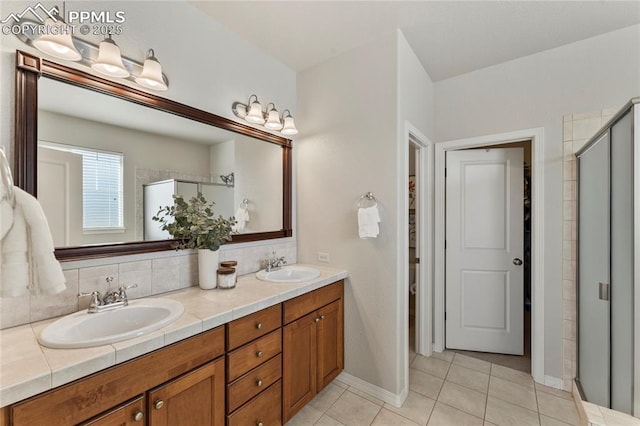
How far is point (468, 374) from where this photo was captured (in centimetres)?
236

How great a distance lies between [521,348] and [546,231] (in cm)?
118

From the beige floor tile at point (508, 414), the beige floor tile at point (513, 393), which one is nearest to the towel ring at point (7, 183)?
the beige floor tile at point (508, 414)

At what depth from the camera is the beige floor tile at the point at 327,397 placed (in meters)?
1.97

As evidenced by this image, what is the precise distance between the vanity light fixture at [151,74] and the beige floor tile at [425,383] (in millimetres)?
2673

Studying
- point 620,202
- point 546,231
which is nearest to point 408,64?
point 620,202

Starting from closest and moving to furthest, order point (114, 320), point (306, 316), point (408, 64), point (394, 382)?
point (114, 320) → point (306, 316) → point (394, 382) → point (408, 64)

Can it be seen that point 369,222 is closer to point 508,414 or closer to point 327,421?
point 327,421

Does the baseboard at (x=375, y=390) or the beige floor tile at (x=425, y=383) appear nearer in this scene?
the baseboard at (x=375, y=390)

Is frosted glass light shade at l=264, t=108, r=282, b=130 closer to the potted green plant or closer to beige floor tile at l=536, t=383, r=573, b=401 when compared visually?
the potted green plant

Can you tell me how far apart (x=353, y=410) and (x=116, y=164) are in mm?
2125

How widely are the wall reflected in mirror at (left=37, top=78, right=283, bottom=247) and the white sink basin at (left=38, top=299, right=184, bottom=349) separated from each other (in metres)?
0.36

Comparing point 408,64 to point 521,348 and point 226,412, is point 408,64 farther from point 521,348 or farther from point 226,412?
point 521,348

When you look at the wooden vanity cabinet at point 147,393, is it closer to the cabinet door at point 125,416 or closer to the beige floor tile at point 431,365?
the cabinet door at point 125,416

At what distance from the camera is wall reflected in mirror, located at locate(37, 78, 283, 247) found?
131cm
